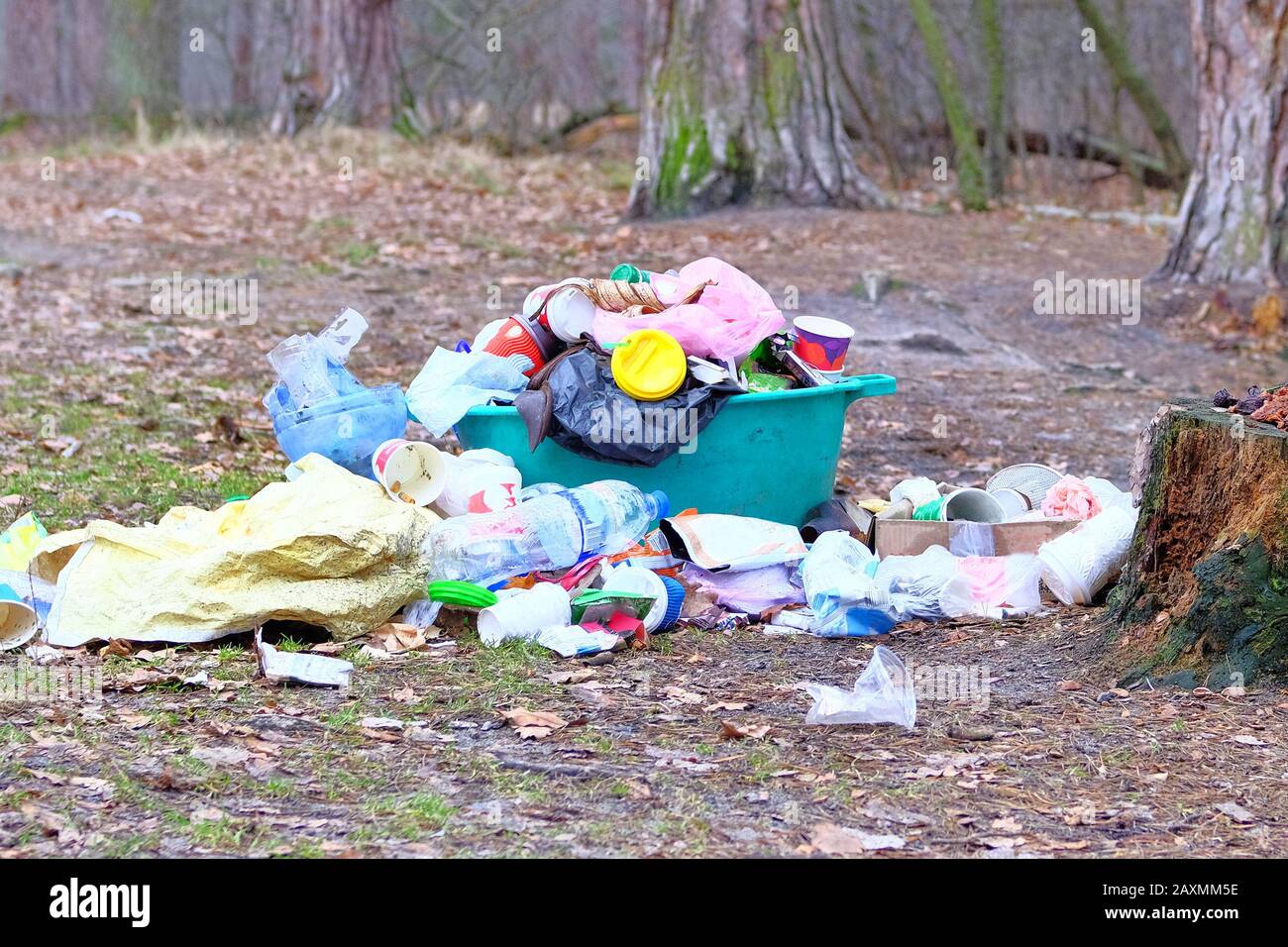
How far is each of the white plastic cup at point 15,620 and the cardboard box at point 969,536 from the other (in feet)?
9.03

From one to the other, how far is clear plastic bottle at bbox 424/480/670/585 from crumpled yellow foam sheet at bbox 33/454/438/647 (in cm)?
10

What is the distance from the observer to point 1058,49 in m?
16.5

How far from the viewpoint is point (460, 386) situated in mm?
4969

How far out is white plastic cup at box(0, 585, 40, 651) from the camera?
414 cm

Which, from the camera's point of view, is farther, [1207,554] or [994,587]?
[994,587]

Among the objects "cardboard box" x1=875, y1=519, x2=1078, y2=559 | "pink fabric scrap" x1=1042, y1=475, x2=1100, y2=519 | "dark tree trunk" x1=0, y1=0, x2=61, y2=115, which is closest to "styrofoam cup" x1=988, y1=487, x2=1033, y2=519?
"pink fabric scrap" x1=1042, y1=475, x2=1100, y2=519

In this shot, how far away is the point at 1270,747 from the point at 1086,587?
3.92ft

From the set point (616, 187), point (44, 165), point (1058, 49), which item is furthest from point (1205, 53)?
point (44, 165)

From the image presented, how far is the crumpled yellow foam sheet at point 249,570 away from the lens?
4.09 m

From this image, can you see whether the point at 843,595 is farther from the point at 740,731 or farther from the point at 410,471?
the point at 410,471

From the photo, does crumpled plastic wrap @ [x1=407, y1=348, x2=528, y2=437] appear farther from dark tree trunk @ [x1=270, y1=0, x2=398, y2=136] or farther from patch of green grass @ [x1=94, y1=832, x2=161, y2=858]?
dark tree trunk @ [x1=270, y1=0, x2=398, y2=136]

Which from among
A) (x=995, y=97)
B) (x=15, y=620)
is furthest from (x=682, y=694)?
(x=995, y=97)

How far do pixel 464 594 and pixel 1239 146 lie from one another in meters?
7.40
